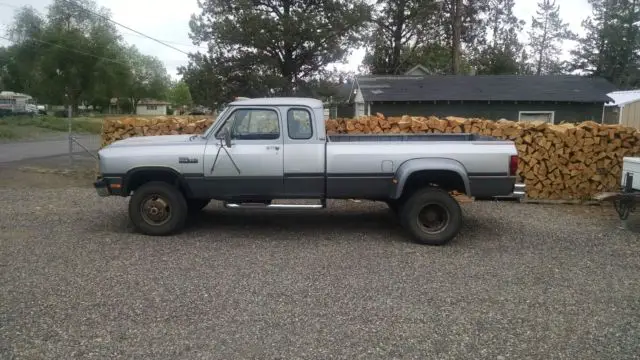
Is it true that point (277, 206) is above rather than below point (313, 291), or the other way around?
above

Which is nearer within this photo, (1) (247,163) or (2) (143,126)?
(1) (247,163)

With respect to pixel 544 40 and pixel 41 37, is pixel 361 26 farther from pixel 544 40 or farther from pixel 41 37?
pixel 544 40

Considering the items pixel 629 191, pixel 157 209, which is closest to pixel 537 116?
pixel 629 191

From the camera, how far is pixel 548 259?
625 cm

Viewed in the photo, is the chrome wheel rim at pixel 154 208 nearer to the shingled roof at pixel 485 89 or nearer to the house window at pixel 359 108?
the shingled roof at pixel 485 89

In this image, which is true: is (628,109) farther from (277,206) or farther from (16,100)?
(16,100)

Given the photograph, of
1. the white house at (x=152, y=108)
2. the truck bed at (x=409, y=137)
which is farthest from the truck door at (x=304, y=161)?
the white house at (x=152, y=108)

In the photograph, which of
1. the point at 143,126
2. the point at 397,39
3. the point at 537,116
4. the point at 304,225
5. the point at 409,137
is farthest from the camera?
the point at 397,39

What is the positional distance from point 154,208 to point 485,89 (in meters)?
15.8

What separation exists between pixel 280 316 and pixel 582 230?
18.5 feet

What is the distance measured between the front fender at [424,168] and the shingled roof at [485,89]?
38.4 ft

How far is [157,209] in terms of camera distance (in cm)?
702

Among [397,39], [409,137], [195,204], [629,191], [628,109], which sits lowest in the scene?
[195,204]

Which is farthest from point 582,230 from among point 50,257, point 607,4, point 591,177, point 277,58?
point 607,4
